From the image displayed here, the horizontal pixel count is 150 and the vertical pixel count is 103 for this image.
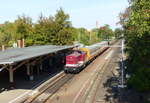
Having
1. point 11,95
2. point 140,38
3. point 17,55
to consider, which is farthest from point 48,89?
point 140,38

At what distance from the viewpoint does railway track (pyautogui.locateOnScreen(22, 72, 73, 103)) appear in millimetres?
20281

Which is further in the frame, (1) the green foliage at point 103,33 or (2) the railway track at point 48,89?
(1) the green foliage at point 103,33

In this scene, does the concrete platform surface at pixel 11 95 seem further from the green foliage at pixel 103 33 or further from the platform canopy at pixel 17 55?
the green foliage at pixel 103 33

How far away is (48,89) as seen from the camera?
2412 centimetres

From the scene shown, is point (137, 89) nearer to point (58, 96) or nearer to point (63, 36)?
point (58, 96)

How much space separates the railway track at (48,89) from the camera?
20281 mm

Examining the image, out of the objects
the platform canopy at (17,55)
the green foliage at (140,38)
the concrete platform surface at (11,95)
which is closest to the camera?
the green foliage at (140,38)

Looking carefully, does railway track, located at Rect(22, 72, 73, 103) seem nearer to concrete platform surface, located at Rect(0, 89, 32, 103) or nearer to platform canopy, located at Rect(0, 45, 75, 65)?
concrete platform surface, located at Rect(0, 89, 32, 103)

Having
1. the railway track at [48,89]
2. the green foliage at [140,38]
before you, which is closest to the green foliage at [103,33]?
the railway track at [48,89]

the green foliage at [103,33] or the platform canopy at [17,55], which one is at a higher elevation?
the green foliage at [103,33]

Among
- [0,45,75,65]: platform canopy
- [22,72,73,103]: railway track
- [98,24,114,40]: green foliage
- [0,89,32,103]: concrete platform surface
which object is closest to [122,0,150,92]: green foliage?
[22,72,73,103]: railway track

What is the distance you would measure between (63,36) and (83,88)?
28.4 metres

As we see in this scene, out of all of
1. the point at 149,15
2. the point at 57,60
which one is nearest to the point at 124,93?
the point at 149,15

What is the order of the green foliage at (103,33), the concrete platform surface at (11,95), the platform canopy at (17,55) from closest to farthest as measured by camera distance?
the concrete platform surface at (11,95) → the platform canopy at (17,55) → the green foliage at (103,33)
